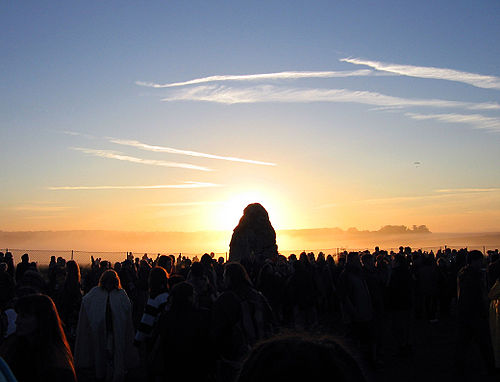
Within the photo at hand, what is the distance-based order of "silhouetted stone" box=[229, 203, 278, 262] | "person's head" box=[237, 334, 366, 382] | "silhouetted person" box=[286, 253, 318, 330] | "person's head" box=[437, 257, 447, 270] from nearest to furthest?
1. "person's head" box=[237, 334, 366, 382]
2. "silhouetted person" box=[286, 253, 318, 330]
3. "person's head" box=[437, 257, 447, 270]
4. "silhouetted stone" box=[229, 203, 278, 262]

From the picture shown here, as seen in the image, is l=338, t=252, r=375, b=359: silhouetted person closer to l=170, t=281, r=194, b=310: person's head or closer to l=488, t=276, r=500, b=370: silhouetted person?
l=488, t=276, r=500, b=370: silhouetted person

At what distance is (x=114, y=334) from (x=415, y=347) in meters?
8.22

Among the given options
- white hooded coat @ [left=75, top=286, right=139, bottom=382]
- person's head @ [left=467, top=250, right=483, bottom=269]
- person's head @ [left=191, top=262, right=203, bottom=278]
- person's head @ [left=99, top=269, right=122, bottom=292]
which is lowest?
white hooded coat @ [left=75, top=286, right=139, bottom=382]

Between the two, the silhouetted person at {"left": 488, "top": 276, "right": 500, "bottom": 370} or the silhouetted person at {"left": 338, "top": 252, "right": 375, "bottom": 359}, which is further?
the silhouetted person at {"left": 338, "top": 252, "right": 375, "bottom": 359}

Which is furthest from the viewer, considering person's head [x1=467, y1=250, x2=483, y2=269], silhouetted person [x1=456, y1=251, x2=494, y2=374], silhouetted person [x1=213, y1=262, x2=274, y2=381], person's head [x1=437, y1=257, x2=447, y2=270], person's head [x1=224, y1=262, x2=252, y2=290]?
person's head [x1=437, y1=257, x2=447, y2=270]

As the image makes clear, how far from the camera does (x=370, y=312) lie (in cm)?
934

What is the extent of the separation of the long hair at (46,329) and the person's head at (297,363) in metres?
2.71

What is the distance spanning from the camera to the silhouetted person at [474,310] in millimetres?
8391

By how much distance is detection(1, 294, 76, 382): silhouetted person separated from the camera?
3.78 m

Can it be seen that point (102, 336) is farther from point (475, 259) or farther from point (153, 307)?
point (475, 259)

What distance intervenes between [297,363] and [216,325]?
4.80 metres

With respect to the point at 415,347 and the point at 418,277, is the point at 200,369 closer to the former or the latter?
the point at 415,347

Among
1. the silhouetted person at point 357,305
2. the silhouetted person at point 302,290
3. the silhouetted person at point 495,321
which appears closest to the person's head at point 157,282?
the silhouetted person at point 357,305

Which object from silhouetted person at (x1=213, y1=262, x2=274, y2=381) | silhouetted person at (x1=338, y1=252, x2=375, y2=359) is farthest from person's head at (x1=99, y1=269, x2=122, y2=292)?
silhouetted person at (x1=338, y1=252, x2=375, y2=359)
